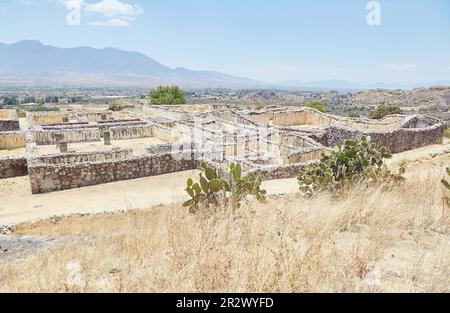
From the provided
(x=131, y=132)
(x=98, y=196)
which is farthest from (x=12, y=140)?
(x=98, y=196)

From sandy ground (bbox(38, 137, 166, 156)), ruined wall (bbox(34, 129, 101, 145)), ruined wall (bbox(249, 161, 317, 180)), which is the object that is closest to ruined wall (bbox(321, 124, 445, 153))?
ruined wall (bbox(249, 161, 317, 180))

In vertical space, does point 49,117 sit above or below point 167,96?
below

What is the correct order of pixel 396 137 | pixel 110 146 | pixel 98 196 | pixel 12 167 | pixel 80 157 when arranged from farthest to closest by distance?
pixel 110 146
pixel 396 137
pixel 80 157
pixel 12 167
pixel 98 196

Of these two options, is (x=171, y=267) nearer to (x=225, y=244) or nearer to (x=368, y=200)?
(x=225, y=244)

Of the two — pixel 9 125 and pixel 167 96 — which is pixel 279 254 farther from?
pixel 167 96

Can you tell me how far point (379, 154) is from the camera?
31.5 ft

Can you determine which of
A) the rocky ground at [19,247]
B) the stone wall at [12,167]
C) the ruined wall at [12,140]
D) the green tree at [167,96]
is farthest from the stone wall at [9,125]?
the rocky ground at [19,247]

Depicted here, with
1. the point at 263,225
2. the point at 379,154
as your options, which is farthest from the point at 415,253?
the point at 379,154

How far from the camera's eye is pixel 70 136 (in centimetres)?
2264

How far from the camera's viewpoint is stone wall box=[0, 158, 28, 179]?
1463 centimetres

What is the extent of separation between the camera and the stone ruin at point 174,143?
45.4 feet

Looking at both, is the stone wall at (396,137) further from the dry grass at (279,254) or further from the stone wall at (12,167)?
the stone wall at (12,167)

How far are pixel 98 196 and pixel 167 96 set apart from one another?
32.7m
